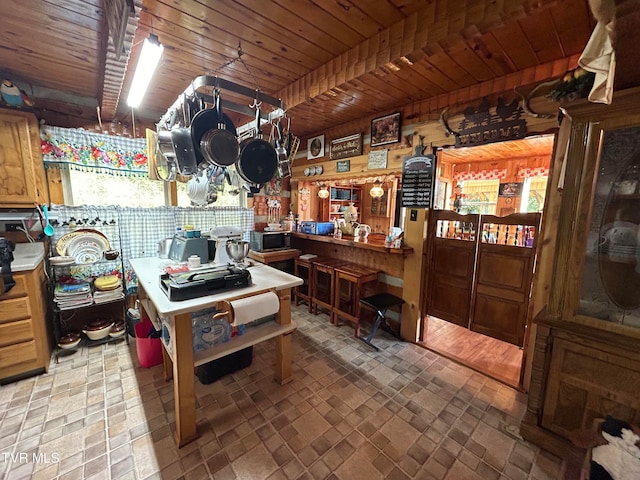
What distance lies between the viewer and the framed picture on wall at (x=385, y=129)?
2725 mm

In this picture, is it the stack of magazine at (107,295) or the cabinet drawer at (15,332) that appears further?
the stack of magazine at (107,295)

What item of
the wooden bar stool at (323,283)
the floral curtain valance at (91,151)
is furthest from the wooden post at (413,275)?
the floral curtain valance at (91,151)

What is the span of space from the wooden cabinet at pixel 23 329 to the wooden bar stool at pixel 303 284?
8.34 ft

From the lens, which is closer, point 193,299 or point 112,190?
point 193,299

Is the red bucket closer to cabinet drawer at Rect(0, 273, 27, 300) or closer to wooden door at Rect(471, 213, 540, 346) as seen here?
cabinet drawer at Rect(0, 273, 27, 300)

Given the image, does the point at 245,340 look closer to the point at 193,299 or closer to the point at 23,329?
the point at 193,299

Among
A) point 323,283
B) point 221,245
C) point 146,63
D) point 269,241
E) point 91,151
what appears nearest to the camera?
point 146,63

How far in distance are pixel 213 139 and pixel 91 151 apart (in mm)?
2106

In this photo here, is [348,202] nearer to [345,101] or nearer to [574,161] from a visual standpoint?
[345,101]

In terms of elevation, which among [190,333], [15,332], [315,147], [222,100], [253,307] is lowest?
[15,332]

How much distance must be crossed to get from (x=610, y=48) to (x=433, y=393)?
223 centimetres

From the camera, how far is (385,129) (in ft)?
9.25

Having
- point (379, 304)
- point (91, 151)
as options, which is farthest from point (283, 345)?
point (91, 151)

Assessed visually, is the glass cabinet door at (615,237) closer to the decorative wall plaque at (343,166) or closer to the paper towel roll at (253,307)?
the paper towel roll at (253,307)
